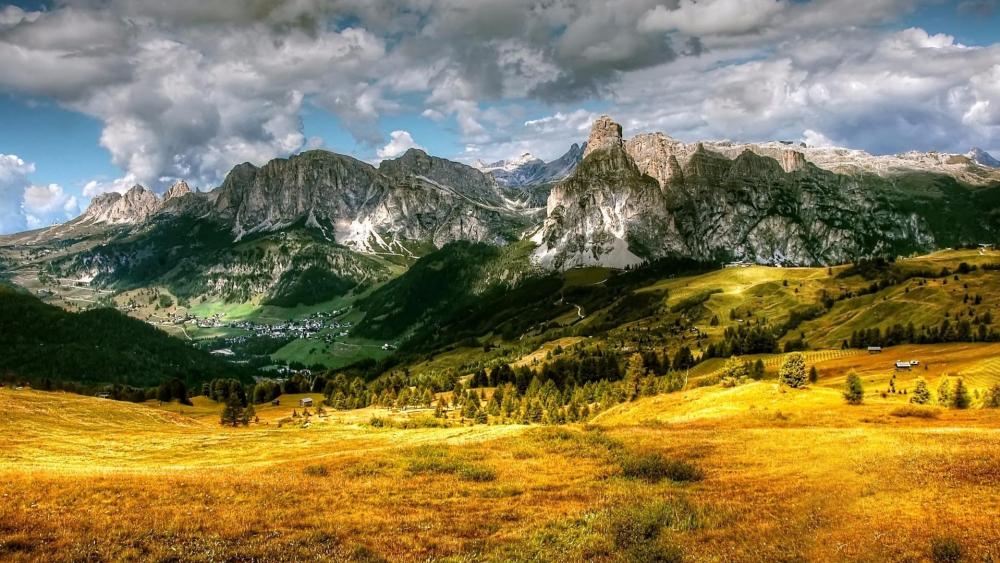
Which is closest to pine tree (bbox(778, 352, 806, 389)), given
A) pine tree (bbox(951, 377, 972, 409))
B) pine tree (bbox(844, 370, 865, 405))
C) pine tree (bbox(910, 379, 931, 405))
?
pine tree (bbox(910, 379, 931, 405))

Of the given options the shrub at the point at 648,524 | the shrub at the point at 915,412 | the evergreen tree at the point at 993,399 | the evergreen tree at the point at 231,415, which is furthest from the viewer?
the evergreen tree at the point at 231,415

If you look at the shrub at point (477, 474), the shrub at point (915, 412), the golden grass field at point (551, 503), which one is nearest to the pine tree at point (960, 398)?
the shrub at point (915, 412)

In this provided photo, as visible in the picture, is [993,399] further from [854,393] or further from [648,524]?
[648,524]

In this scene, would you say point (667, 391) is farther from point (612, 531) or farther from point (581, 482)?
point (612, 531)

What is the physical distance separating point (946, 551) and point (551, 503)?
62.9 feet

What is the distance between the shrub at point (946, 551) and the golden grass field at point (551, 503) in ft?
0.62

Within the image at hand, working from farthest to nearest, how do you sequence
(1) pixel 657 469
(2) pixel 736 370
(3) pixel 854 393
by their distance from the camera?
1. (2) pixel 736 370
2. (3) pixel 854 393
3. (1) pixel 657 469

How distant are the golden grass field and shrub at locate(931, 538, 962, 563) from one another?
7.4 inches

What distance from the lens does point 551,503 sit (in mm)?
34750

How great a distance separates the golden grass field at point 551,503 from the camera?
2497 cm

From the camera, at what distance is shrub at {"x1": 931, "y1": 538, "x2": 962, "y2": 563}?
71.1ft

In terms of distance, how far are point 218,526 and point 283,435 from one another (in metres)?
72.0

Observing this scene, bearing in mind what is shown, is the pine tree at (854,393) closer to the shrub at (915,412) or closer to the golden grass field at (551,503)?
the shrub at (915,412)

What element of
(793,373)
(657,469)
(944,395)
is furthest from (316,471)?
(793,373)
